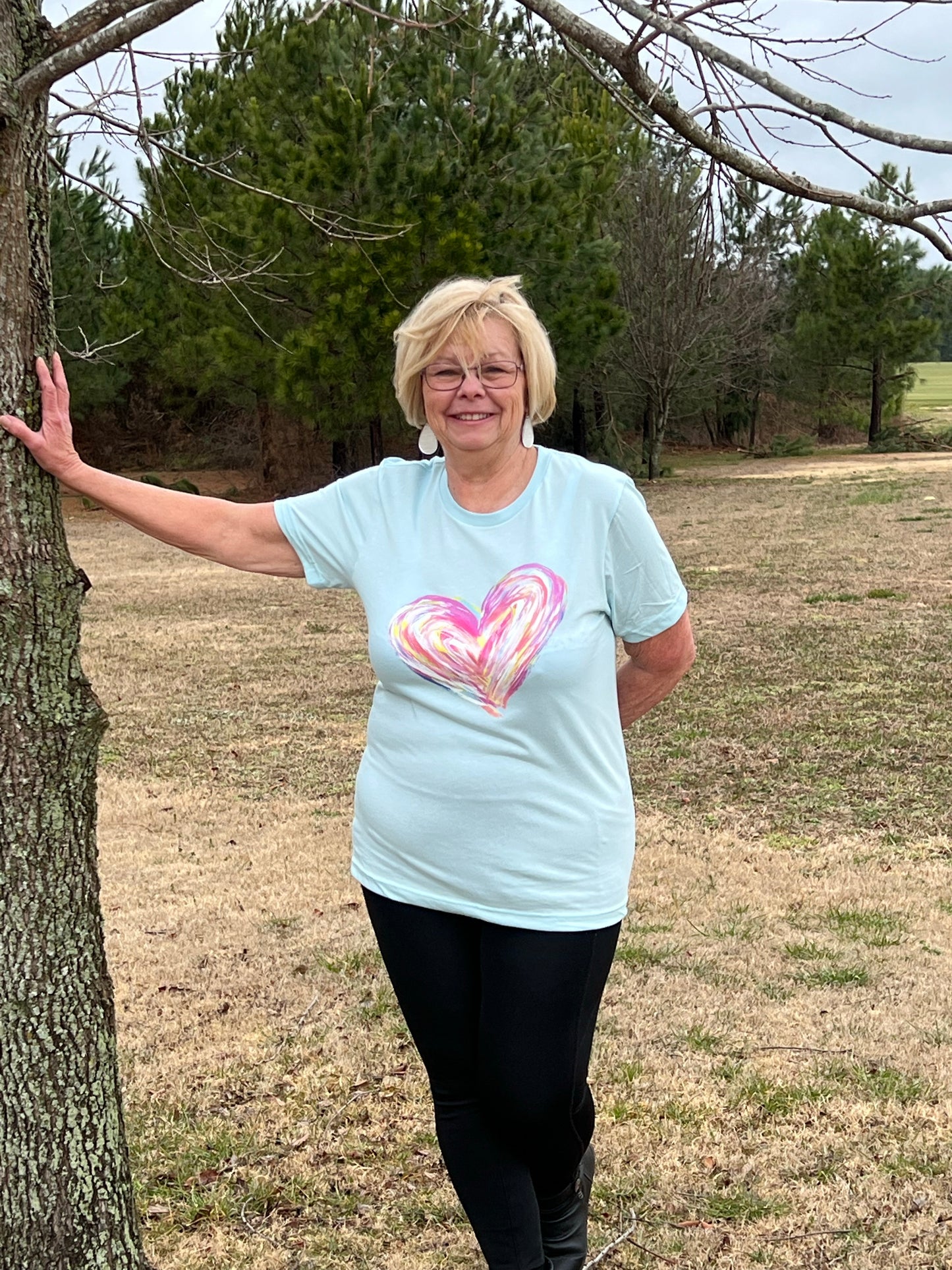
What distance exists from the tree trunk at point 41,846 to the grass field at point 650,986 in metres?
0.53

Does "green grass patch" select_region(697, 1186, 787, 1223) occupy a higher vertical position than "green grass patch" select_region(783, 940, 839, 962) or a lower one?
lower

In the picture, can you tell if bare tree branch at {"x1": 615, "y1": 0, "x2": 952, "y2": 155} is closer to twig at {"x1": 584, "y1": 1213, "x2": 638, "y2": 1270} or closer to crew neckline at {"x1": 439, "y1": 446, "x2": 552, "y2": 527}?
crew neckline at {"x1": 439, "y1": 446, "x2": 552, "y2": 527}

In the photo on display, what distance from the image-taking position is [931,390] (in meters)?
70.7

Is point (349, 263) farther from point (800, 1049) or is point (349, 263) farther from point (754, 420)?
point (754, 420)

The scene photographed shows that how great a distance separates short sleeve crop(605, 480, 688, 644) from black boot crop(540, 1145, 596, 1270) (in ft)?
3.13

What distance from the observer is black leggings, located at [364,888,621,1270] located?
1977 mm

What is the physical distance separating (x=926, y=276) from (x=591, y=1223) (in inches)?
1359

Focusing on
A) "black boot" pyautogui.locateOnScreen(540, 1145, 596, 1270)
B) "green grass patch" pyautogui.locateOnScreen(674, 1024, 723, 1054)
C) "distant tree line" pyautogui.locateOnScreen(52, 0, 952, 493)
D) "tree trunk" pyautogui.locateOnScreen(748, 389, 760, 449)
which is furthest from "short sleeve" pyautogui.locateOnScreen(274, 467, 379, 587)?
"tree trunk" pyautogui.locateOnScreen(748, 389, 760, 449)

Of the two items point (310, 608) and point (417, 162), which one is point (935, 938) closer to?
point (310, 608)

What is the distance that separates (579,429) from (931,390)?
49.7 metres

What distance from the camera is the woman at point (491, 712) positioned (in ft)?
6.38

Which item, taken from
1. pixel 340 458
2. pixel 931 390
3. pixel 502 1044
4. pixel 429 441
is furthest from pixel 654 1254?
pixel 931 390

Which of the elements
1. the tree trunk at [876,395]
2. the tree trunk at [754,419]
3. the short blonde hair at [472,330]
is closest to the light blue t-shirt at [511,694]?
the short blonde hair at [472,330]

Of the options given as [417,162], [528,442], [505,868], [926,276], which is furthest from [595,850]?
[926,276]
